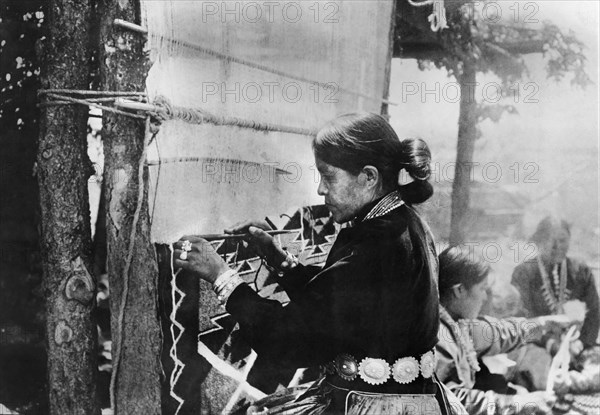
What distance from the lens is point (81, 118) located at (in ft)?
7.91

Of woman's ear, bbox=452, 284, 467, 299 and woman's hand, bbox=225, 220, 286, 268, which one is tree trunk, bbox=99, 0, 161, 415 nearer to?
woman's hand, bbox=225, 220, 286, 268

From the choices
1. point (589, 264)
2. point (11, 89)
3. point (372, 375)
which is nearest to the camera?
point (372, 375)

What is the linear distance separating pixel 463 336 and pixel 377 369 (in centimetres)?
49

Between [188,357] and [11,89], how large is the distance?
1.34 meters

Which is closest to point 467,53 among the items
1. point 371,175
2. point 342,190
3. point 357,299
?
point 371,175

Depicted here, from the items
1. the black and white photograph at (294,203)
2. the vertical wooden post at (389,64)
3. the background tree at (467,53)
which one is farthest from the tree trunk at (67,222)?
the background tree at (467,53)

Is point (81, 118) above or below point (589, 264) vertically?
above

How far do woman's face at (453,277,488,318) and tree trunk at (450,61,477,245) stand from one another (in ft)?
0.72

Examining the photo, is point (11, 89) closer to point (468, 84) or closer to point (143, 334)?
point (143, 334)

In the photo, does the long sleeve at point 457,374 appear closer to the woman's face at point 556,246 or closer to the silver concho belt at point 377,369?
the silver concho belt at point 377,369

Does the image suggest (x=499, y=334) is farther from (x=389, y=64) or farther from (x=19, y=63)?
(x=19, y=63)

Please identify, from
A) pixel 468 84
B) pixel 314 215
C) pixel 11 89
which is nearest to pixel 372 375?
pixel 314 215

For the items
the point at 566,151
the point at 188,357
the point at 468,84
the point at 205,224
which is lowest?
the point at 188,357

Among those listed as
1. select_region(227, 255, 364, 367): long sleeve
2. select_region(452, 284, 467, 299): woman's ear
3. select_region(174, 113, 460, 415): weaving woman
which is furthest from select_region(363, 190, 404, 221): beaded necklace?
select_region(452, 284, 467, 299): woman's ear
